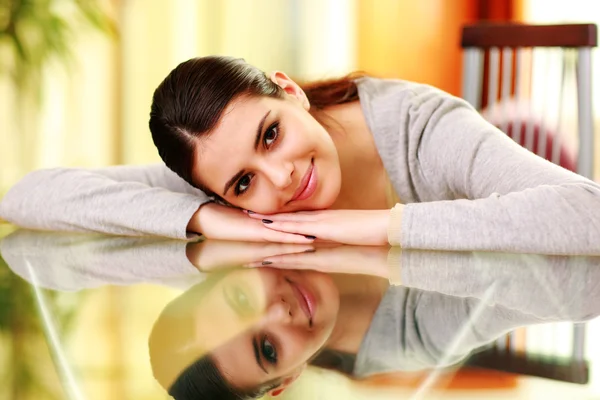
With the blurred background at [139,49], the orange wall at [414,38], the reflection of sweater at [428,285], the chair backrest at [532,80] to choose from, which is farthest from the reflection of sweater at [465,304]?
the orange wall at [414,38]

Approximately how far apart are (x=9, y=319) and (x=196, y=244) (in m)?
Answer: 0.51

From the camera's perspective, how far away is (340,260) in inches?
36.4

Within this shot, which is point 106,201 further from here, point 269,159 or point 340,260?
point 340,260

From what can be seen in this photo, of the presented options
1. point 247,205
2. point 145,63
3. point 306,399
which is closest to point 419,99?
point 247,205

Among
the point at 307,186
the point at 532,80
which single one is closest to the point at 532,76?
the point at 532,80

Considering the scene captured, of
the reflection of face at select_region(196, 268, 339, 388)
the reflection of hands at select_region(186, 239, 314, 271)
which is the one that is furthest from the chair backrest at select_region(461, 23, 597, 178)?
the reflection of face at select_region(196, 268, 339, 388)

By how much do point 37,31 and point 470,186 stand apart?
6.26 ft

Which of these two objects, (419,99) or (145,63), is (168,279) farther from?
(145,63)

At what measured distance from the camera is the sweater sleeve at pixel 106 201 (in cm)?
122

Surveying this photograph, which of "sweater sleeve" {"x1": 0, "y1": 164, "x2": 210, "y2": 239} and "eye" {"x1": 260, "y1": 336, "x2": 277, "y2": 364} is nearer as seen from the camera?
"eye" {"x1": 260, "y1": 336, "x2": 277, "y2": 364}

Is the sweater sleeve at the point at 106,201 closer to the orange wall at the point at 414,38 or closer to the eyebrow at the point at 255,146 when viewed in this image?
the eyebrow at the point at 255,146

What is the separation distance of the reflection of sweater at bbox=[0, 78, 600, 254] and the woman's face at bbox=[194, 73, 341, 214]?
10 centimetres

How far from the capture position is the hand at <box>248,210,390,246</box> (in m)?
1.07

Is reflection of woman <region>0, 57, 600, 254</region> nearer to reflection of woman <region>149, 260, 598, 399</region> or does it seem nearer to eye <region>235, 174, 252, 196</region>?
eye <region>235, 174, 252, 196</region>
